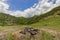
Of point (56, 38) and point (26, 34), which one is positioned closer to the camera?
point (26, 34)

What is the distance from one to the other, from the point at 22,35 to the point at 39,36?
10.4 ft

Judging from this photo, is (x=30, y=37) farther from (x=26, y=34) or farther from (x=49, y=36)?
(x=49, y=36)

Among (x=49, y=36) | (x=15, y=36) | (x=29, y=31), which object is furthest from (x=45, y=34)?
(x=15, y=36)

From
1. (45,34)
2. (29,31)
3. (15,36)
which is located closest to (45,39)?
(45,34)

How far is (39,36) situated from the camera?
3469cm

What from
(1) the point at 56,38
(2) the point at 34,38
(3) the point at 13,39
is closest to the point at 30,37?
(2) the point at 34,38

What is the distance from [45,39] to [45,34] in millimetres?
1029

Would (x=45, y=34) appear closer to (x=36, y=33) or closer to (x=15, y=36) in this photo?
(x=36, y=33)

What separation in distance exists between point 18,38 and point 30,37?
87.5 inches

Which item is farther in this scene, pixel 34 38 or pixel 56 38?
pixel 56 38

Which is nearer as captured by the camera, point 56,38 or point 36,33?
point 36,33

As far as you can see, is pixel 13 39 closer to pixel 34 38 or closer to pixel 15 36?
pixel 15 36

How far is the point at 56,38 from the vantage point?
126ft

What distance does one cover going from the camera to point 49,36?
34906 mm
